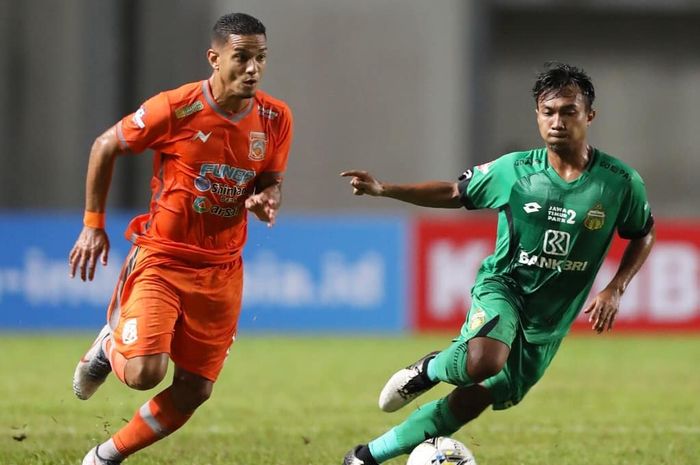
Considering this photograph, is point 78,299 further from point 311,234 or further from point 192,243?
point 192,243

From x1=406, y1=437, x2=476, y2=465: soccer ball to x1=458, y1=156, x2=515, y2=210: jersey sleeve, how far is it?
1.13m

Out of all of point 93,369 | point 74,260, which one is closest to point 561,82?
point 74,260

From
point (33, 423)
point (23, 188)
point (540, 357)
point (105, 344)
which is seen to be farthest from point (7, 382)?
point (23, 188)

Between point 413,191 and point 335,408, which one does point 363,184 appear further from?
point 335,408

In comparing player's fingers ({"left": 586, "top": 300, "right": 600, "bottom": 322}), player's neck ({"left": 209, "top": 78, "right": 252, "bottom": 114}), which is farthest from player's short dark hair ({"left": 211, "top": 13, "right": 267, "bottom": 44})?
player's fingers ({"left": 586, "top": 300, "right": 600, "bottom": 322})

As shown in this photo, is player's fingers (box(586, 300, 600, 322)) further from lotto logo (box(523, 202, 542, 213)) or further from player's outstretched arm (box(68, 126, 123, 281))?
player's outstretched arm (box(68, 126, 123, 281))

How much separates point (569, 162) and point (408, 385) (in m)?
1.30

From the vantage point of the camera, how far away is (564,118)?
6.02m

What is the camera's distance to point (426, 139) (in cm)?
2198

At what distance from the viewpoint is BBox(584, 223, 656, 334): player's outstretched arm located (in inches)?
234

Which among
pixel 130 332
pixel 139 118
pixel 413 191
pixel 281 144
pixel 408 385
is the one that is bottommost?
pixel 408 385

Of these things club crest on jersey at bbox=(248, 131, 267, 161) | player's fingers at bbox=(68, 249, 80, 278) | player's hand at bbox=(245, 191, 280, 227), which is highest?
club crest on jersey at bbox=(248, 131, 267, 161)

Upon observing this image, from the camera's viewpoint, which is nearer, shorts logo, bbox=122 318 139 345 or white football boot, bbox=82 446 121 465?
shorts logo, bbox=122 318 139 345

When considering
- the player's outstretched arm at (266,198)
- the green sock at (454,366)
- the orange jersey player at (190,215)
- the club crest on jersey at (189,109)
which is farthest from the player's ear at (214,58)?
the green sock at (454,366)
